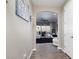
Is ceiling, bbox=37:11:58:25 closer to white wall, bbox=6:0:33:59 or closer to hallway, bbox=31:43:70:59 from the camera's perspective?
hallway, bbox=31:43:70:59

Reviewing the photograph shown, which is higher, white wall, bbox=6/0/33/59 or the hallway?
white wall, bbox=6/0/33/59

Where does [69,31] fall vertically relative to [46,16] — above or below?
below

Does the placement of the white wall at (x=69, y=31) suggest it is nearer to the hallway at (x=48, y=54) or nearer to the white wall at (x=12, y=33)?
the hallway at (x=48, y=54)

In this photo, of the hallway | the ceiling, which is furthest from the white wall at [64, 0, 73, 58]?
the ceiling

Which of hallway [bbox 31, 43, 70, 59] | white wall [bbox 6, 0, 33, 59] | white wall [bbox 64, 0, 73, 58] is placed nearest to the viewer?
white wall [bbox 6, 0, 33, 59]

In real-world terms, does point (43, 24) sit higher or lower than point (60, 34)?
higher

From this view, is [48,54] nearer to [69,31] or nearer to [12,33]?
[69,31]

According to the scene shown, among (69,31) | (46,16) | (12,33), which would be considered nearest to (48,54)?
(69,31)
